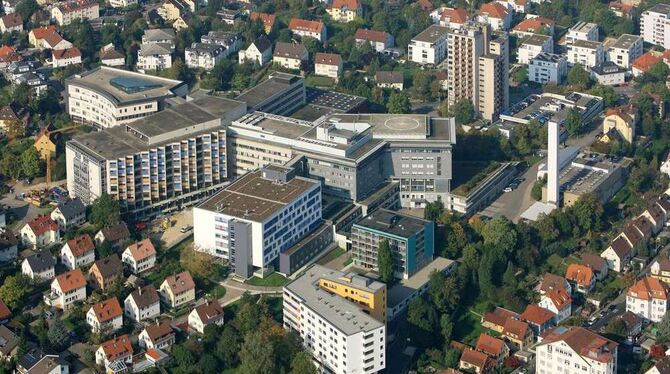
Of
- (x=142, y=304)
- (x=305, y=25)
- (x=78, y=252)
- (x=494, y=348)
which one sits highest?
(x=305, y=25)

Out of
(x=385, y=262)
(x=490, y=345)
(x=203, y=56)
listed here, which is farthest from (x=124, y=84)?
(x=490, y=345)

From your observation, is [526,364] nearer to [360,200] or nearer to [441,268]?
[441,268]

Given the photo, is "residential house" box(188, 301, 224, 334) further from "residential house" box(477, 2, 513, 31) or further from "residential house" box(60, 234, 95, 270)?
"residential house" box(477, 2, 513, 31)

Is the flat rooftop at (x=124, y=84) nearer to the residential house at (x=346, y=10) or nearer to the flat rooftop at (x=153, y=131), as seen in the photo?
the flat rooftop at (x=153, y=131)

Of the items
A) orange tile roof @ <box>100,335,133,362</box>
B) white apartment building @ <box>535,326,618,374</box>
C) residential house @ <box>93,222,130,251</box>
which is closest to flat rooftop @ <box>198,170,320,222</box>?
residential house @ <box>93,222,130,251</box>

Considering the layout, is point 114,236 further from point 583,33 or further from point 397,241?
point 583,33

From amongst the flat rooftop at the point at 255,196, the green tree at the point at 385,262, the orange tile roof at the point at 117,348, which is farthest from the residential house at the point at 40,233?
the green tree at the point at 385,262
